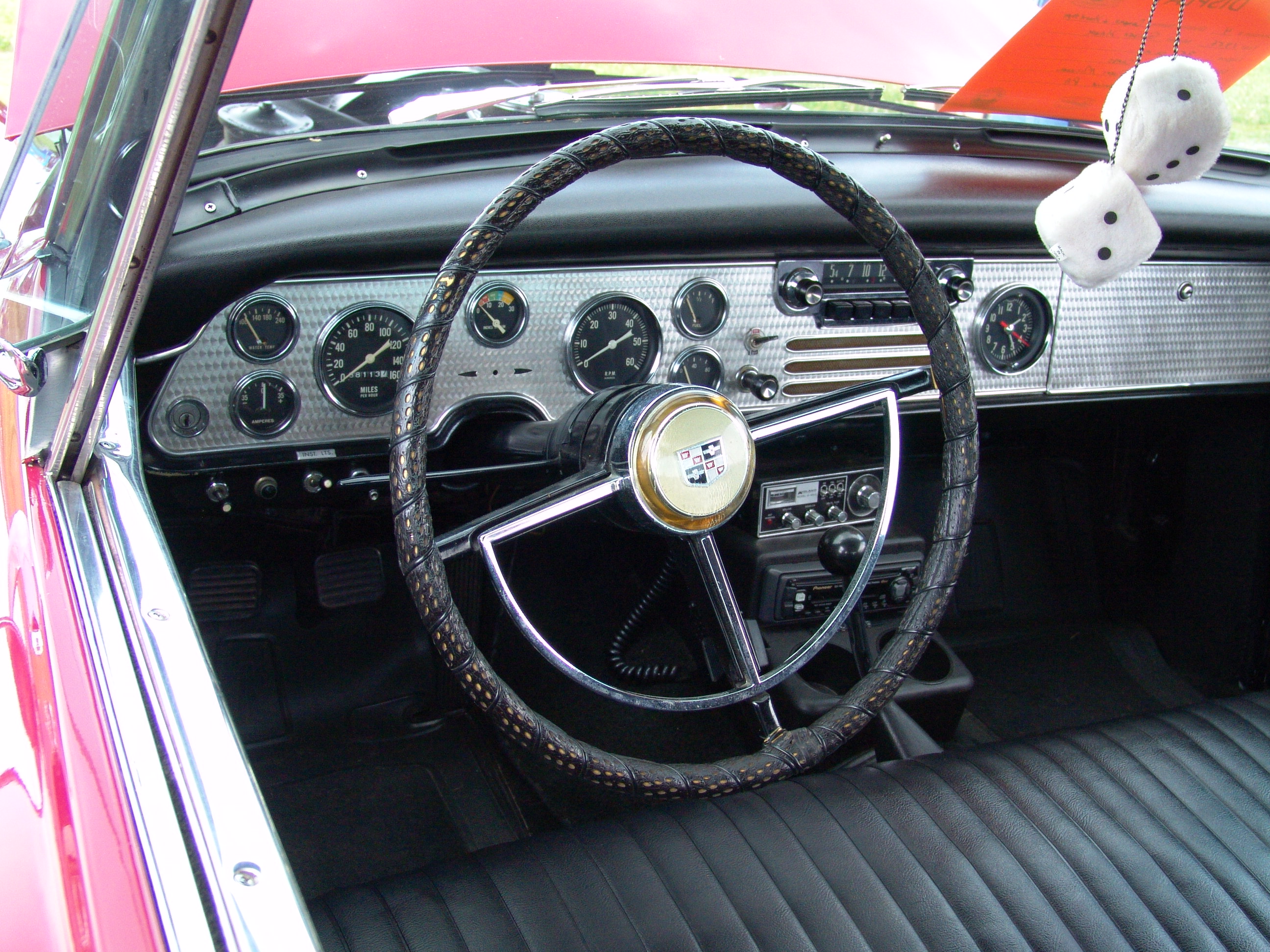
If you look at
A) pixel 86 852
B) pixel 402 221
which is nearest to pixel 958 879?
pixel 86 852

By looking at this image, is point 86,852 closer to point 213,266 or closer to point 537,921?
point 537,921

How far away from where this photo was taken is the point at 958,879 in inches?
46.1

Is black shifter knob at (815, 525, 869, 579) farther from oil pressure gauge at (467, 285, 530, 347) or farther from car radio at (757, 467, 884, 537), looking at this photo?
oil pressure gauge at (467, 285, 530, 347)

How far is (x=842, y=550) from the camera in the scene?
174 centimetres

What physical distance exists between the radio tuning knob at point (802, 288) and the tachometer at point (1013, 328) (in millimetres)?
383

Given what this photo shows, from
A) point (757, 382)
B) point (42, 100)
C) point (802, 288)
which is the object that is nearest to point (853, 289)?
point (802, 288)

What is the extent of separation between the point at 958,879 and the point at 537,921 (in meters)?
0.47

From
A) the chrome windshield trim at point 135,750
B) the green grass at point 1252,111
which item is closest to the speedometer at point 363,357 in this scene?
the chrome windshield trim at point 135,750

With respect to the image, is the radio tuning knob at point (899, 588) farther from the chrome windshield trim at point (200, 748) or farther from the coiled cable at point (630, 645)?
the chrome windshield trim at point (200, 748)

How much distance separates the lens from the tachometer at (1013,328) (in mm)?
1874

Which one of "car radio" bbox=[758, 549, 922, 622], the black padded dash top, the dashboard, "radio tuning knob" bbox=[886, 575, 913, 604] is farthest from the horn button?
"radio tuning knob" bbox=[886, 575, 913, 604]

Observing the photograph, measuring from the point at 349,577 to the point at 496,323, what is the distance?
0.71 metres

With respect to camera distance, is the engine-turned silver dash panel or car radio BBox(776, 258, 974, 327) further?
the engine-turned silver dash panel

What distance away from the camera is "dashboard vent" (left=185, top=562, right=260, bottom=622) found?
189 cm
